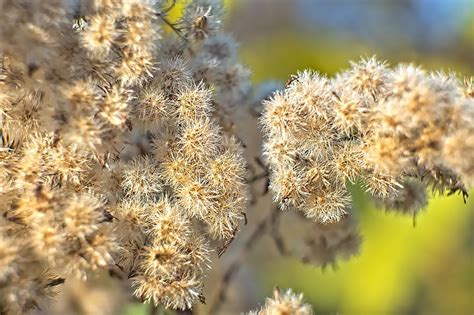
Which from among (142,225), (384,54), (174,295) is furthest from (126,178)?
(384,54)

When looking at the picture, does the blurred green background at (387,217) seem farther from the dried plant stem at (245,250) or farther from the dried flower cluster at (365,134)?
the dried flower cluster at (365,134)

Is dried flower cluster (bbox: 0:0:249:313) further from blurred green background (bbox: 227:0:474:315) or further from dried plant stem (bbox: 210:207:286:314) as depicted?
blurred green background (bbox: 227:0:474:315)

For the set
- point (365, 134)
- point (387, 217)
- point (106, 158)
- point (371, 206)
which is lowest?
point (106, 158)

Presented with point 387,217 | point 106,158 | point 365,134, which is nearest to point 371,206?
point 387,217

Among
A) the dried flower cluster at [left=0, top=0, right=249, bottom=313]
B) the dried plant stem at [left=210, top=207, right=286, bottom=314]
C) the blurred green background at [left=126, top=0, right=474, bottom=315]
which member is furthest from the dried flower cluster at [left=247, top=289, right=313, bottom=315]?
the blurred green background at [left=126, top=0, right=474, bottom=315]

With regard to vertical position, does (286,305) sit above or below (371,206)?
below

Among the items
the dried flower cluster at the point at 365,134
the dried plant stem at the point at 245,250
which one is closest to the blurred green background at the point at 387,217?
the dried plant stem at the point at 245,250

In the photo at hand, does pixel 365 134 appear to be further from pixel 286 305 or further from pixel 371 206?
pixel 371 206
